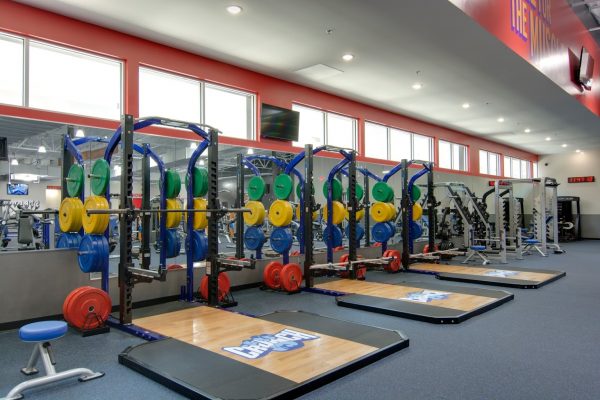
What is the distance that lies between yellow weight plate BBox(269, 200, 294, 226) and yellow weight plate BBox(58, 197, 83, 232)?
2.62 metres

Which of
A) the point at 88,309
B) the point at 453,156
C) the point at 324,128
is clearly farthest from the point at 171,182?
the point at 453,156

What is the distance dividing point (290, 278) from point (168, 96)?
3285 millimetres

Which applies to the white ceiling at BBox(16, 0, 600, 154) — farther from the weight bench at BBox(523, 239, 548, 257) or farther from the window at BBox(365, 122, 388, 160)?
the weight bench at BBox(523, 239, 548, 257)

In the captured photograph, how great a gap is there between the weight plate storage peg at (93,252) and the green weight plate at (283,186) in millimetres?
2709

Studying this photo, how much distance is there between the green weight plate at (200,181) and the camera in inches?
202

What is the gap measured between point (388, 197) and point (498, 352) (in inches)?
184

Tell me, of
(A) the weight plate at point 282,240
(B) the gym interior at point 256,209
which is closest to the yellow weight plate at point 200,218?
(B) the gym interior at point 256,209

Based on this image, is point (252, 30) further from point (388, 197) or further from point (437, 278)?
Answer: point (437, 278)

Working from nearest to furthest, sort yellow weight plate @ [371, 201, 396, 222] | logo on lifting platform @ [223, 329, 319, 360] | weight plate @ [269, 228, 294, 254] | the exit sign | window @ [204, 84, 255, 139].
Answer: logo on lifting platform @ [223, 329, 319, 360] → weight plate @ [269, 228, 294, 254] → window @ [204, 84, 255, 139] → yellow weight plate @ [371, 201, 396, 222] → the exit sign

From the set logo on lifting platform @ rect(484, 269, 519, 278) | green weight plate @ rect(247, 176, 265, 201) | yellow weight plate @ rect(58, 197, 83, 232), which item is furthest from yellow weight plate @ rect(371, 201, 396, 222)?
yellow weight plate @ rect(58, 197, 83, 232)

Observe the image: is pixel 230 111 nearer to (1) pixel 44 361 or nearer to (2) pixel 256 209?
(2) pixel 256 209

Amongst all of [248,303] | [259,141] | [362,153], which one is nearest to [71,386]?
[248,303]

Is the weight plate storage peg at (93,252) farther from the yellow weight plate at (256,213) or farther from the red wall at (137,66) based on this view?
the yellow weight plate at (256,213)

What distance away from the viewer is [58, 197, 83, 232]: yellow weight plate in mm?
4516
